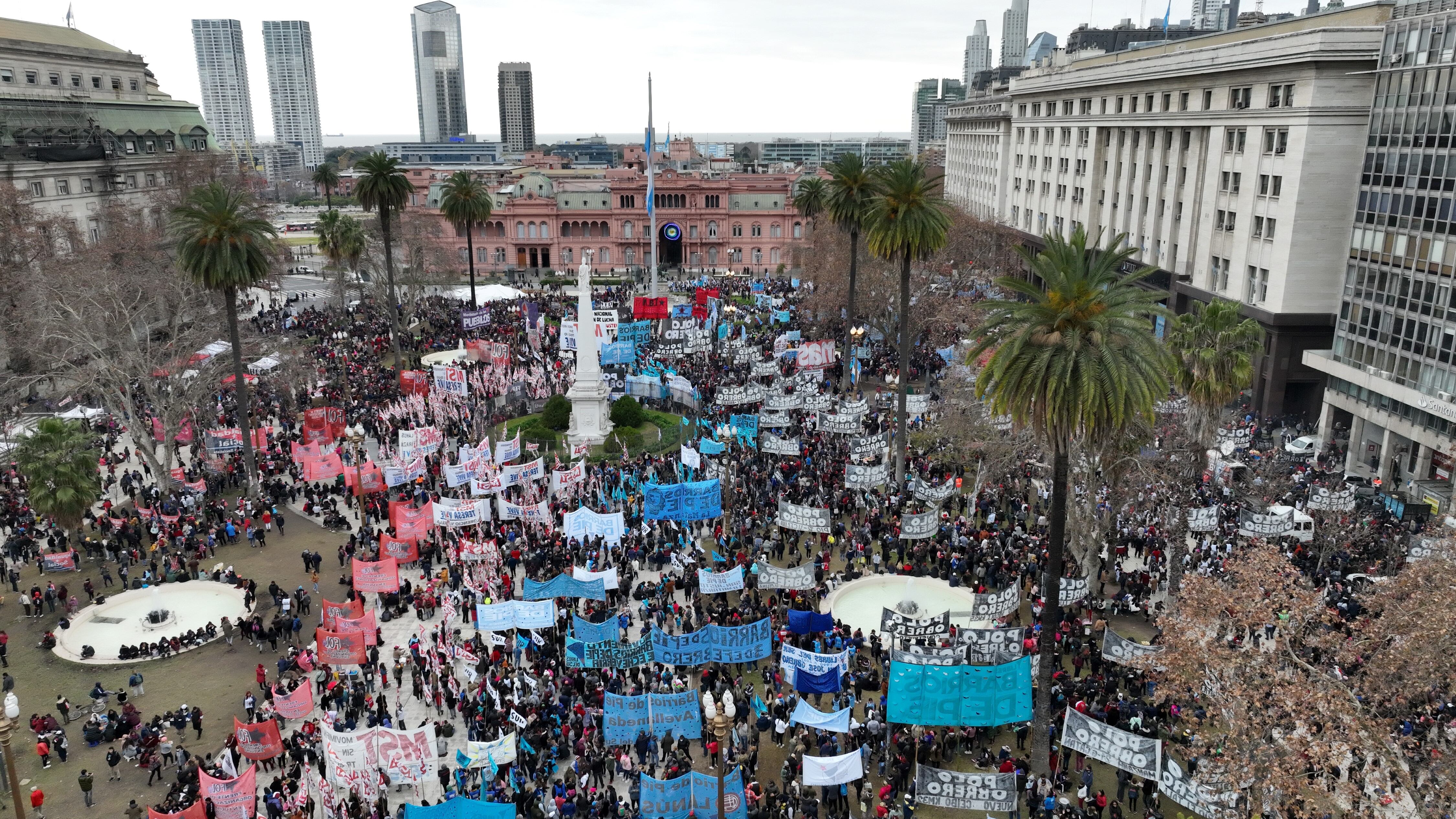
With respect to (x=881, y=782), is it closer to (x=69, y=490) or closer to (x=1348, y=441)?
(x=69, y=490)

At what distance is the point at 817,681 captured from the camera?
25203 mm

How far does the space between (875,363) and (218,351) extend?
4429 cm

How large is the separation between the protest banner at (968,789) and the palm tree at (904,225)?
76.4ft

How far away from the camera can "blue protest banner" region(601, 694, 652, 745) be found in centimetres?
2345

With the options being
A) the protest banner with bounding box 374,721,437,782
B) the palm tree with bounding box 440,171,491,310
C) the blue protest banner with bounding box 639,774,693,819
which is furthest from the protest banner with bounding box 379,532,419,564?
the palm tree with bounding box 440,171,491,310

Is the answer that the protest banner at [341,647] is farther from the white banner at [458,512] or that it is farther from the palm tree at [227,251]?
the palm tree at [227,251]

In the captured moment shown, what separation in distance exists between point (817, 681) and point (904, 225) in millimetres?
A: 25152

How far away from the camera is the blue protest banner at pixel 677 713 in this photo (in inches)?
934

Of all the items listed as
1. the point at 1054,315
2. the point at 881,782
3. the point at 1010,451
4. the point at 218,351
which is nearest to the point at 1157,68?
the point at 1010,451

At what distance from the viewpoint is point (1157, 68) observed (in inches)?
2480

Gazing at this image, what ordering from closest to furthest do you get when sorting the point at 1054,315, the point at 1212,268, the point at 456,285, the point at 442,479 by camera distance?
1. the point at 1054,315
2. the point at 442,479
3. the point at 1212,268
4. the point at 456,285

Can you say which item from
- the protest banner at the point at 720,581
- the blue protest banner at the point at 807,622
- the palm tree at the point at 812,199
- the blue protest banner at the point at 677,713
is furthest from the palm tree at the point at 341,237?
the blue protest banner at the point at 677,713

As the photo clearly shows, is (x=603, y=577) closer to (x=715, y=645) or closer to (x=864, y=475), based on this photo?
(x=715, y=645)

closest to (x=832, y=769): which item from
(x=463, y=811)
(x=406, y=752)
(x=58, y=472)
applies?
(x=463, y=811)
